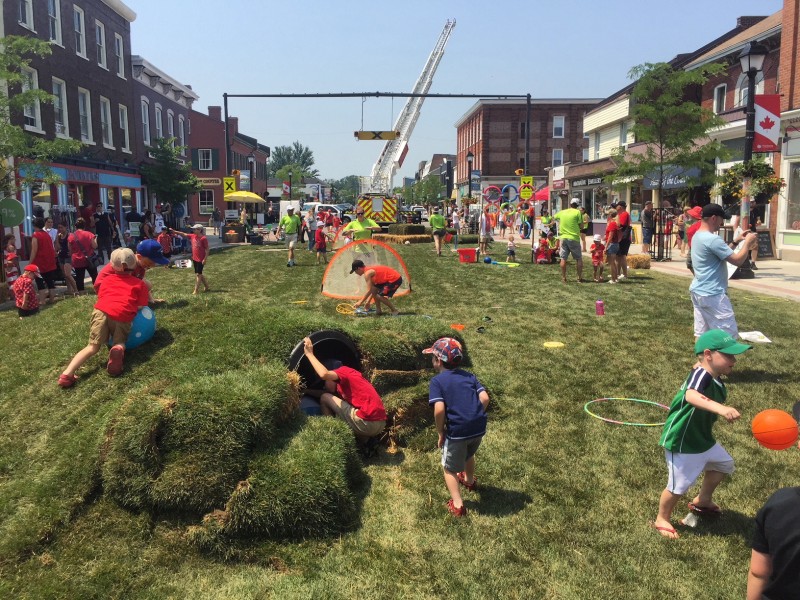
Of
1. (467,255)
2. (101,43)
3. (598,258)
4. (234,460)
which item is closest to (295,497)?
(234,460)

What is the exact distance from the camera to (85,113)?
25.7 meters

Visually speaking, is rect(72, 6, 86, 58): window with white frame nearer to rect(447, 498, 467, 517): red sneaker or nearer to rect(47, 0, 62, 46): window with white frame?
rect(47, 0, 62, 46): window with white frame

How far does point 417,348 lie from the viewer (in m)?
6.89

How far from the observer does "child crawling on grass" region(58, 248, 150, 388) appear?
611cm

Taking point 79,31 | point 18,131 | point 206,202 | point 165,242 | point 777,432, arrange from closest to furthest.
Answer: point 777,432
point 18,131
point 165,242
point 79,31
point 206,202

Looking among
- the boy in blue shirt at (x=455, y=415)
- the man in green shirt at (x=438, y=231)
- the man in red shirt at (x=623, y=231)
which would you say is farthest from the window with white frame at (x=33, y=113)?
the boy in blue shirt at (x=455, y=415)

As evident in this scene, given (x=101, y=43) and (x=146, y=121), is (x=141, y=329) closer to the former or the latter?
(x=101, y=43)

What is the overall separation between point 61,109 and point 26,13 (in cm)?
334

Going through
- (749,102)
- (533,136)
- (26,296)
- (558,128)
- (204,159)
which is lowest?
(26,296)

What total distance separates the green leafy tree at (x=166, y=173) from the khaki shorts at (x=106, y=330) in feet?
87.3

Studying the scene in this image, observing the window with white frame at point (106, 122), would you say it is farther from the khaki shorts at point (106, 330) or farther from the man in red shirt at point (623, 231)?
the khaki shorts at point (106, 330)

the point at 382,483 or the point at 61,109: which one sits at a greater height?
the point at 61,109

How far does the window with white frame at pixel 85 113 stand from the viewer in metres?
25.4

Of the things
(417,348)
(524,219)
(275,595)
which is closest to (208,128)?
(524,219)
